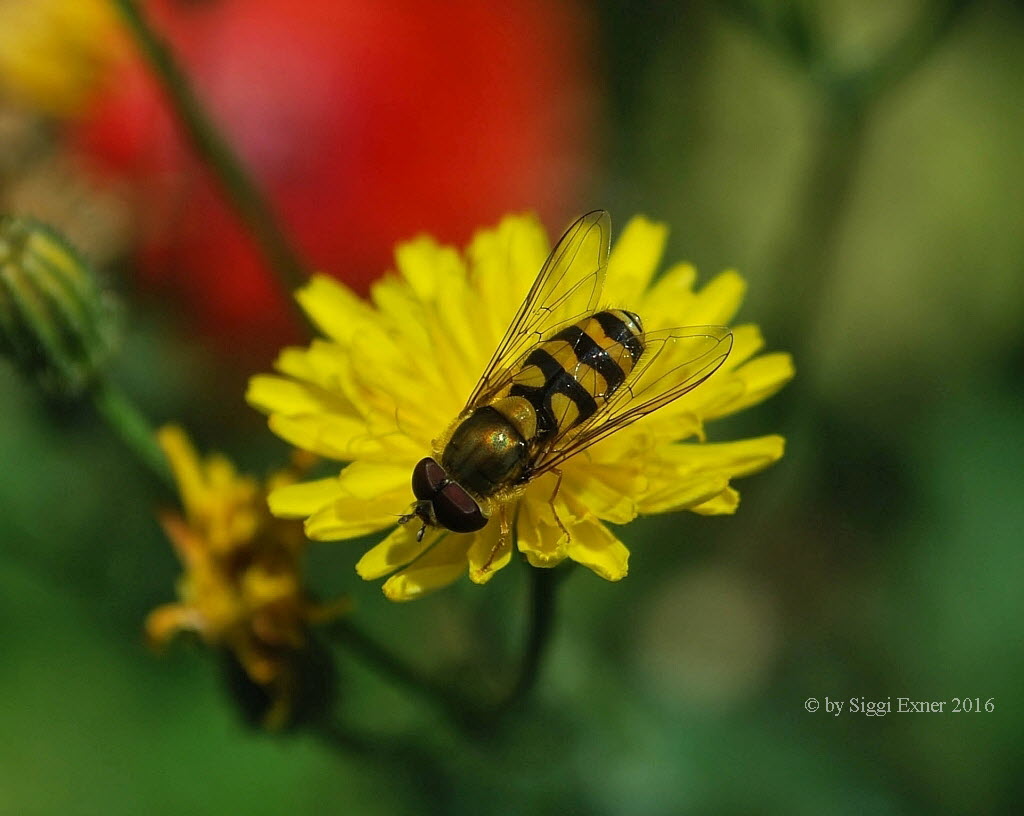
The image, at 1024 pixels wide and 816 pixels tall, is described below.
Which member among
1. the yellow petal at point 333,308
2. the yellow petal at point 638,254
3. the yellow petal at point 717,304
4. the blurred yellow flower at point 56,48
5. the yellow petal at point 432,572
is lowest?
the yellow petal at point 432,572

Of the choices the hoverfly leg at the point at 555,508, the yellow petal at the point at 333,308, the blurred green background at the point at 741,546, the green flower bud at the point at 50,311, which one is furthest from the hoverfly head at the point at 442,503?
the blurred green background at the point at 741,546

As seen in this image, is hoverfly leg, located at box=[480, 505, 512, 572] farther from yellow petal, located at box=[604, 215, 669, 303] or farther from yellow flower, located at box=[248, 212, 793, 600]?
yellow petal, located at box=[604, 215, 669, 303]

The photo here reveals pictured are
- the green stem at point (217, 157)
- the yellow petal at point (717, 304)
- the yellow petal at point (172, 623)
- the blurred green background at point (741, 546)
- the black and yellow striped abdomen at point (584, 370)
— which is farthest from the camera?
the blurred green background at point (741, 546)

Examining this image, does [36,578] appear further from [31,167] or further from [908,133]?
[908,133]

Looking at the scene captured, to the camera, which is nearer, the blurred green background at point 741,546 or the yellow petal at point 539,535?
the yellow petal at point 539,535

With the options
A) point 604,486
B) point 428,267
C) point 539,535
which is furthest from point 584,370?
point 428,267

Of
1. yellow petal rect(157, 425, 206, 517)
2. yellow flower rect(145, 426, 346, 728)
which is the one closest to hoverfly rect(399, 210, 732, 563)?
yellow flower rect(145, 426, 346, 728)

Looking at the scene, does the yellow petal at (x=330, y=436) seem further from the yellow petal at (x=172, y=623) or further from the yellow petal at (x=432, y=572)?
the yellow petal at (x=172, y=623)
